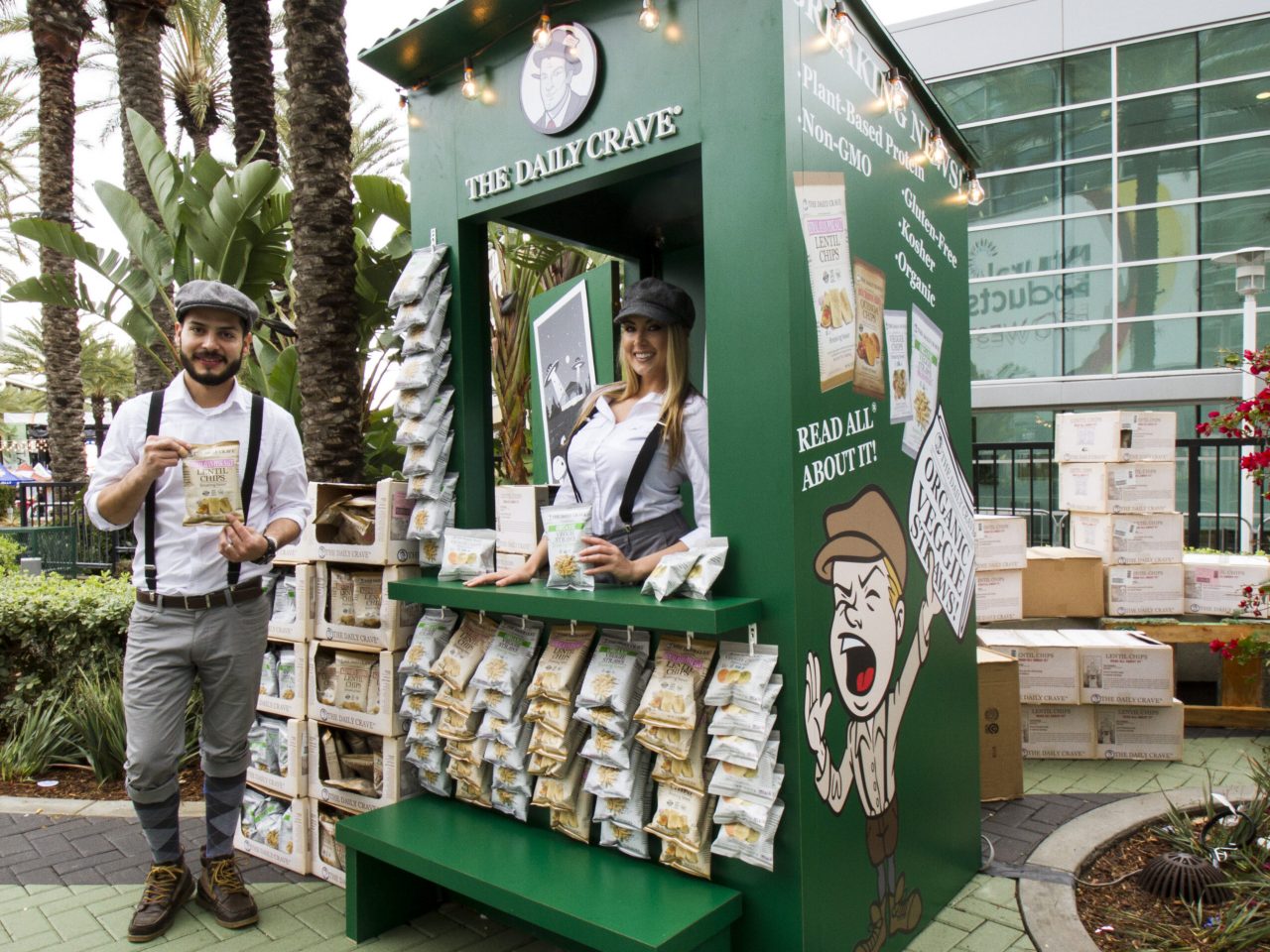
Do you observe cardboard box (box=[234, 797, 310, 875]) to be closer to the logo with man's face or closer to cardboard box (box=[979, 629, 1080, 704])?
the logo with man's face

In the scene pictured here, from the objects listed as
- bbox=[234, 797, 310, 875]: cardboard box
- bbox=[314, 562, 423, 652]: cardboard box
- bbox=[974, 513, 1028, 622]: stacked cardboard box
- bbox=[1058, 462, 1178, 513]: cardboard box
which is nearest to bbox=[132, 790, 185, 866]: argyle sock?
bbox=[234, 797, 310, 875]: cardboard box

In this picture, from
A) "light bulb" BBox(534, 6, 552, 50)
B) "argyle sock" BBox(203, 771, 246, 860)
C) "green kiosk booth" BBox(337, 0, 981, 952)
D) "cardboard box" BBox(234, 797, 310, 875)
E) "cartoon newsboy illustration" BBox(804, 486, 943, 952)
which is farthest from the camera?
"cardboard box" BBox(234, 797, 310, 875)

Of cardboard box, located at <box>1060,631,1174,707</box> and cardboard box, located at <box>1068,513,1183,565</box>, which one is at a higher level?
cardboard box, located at <box>1068,513,1183,565</box>

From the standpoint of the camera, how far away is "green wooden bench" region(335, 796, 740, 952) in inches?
97.8

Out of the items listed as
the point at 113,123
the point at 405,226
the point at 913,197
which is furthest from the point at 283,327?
the point at 113,123

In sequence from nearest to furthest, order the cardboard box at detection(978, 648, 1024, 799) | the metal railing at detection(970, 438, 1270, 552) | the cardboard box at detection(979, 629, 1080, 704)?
the cardboard box at detection(978, 648, 1024, 799) → the cardboard box at detection(979, 629, 1080, 704) → the metal railing at detection(970, 438, 1270, 552)

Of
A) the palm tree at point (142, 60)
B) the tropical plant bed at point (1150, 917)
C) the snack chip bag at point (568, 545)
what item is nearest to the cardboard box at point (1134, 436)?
the tropical plant bed at point (1150, 917)

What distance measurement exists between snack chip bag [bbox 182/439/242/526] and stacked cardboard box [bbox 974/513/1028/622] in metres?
4.42

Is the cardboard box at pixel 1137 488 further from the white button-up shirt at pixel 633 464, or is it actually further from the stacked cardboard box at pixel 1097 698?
the white button-up shirt at pixel 633 464

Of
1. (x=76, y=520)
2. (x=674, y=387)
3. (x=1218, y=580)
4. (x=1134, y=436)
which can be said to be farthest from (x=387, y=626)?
(x=76, y=520)

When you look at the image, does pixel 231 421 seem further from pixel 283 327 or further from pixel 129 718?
pixel 283 327

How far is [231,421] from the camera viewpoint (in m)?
3.45

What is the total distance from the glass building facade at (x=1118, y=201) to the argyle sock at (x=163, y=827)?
16976 mm

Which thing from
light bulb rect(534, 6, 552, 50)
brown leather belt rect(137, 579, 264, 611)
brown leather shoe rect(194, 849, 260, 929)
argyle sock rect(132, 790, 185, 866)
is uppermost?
light bulb rect(534, 6, 552, 50)
